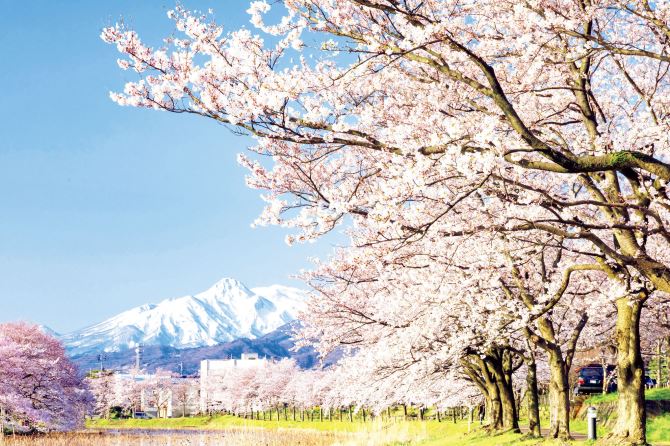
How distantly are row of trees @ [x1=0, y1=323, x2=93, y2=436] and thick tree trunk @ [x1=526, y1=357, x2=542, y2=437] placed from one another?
2971 centimetres

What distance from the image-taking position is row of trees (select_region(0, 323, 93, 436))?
1654 inches

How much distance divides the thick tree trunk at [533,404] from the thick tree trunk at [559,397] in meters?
2.76

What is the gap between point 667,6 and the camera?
9719 mm

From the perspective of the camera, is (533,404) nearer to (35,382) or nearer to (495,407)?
(495,407)

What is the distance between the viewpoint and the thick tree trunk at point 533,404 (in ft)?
68.5

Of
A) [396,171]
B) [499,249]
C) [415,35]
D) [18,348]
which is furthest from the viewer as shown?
[18,348]

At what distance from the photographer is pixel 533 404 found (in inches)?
863

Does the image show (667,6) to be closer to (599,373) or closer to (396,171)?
(396,171)

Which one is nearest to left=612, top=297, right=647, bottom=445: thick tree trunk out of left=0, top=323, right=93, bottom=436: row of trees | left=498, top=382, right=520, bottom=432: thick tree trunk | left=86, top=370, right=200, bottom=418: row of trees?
left=498, top=382, right=520, bottom=432: thick tree trunk

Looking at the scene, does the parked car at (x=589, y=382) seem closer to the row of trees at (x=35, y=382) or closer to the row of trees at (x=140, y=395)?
the row of trees at (x=35, y=382)

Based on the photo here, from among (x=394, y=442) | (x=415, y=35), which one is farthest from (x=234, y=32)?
(x=394, y=442)

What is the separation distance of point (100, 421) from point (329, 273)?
360 ft

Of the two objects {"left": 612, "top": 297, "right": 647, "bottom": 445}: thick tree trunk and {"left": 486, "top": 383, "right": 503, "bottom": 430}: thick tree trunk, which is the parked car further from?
{"left": 612, "top": 297, "right": 647, "bottom": 445}: thick tree trunk

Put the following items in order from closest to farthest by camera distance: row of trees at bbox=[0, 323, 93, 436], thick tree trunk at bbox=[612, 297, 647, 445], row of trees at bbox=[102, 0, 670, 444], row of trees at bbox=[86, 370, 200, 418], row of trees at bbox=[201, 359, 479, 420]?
row of trees at bbox=[102, 0, 670, 444] < thick tree trunk at bbox=[612, 297, 647, 445] < row of trees at bbox=[0, 323, 93, 436] < row of trees at bbox=[201, 359, 479, 420] < row of trees at bbox=[86, 370, 200, 418]
